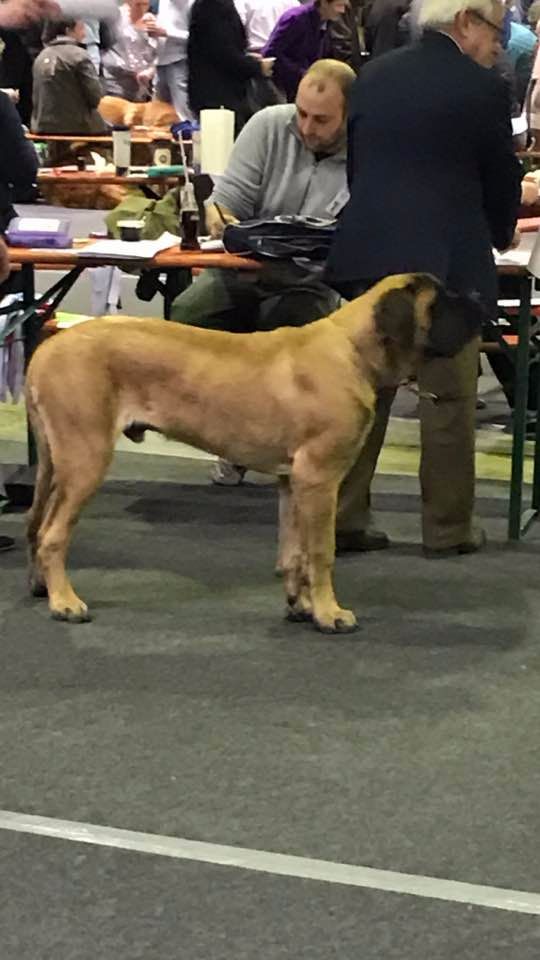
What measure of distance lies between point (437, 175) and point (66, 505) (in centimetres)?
140

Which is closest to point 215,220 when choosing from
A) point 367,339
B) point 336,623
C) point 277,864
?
point 367,339

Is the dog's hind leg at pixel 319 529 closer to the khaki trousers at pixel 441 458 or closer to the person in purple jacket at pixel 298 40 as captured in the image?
the khaki trousers at pixel 441 458

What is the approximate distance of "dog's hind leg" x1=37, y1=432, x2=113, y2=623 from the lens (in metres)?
3.69

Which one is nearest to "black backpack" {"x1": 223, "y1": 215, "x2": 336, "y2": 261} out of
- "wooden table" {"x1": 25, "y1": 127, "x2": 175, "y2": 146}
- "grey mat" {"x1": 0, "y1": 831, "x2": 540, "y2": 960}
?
"grey mat" {"x1": 0, "y1": 831, "x2": 540, "y2": 960}

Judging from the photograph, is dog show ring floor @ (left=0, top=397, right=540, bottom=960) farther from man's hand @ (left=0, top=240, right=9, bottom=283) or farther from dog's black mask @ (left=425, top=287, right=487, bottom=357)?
man's hand @ (left=0, top=240, right=9, bottom=283)

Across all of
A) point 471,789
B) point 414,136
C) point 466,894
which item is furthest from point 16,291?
point 466,894

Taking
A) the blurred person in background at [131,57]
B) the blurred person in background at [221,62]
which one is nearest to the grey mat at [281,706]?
the blurred person in background at [221,62]

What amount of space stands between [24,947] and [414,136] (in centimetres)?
258

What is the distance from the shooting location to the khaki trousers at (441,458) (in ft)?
13.9

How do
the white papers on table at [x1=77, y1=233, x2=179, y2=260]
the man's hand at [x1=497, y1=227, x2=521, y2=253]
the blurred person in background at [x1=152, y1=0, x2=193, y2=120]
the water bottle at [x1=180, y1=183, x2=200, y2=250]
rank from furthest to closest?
the blurred person in background at [x1=152, y1=0, x2=193, y2=120], the water bottle at [x1=180, y1=183, x2=200, y2=250], the white papers on table at [x1=77, y1=233, x2=179, y2=260], the man's hand at [x1=497, y1=227, x2=521, y2=253]

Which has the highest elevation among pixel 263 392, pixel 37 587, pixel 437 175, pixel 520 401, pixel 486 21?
pixel 486 21

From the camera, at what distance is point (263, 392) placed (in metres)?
3.68

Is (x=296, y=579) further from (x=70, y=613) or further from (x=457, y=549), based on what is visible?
(x=457, y=549)

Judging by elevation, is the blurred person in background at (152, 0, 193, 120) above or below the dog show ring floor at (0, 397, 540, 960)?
above
